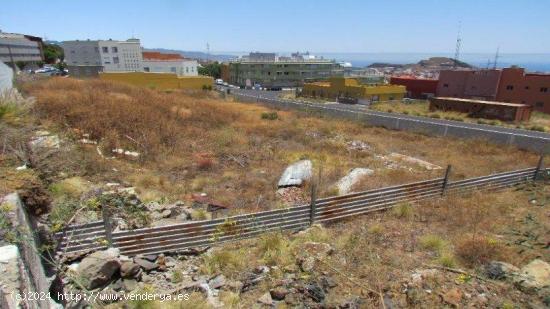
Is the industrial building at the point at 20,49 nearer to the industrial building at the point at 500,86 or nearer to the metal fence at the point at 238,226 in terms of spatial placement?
the metal fence at the point at 238,226

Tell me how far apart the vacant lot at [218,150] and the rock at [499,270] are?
→ 4.40 meters

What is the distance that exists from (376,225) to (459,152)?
12.2 metres

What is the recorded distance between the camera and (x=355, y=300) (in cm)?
451

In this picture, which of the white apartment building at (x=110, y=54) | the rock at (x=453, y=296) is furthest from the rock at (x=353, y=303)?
the white apartment building at (x=110, y=54)

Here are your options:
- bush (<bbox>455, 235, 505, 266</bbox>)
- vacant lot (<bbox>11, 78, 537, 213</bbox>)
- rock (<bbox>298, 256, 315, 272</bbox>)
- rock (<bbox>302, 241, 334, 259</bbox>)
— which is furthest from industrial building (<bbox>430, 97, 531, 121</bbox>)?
rock (<bbox>298, 256, 315, 272</bbox>)

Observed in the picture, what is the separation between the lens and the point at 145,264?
17.6 ft

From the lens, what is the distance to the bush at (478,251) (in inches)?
222

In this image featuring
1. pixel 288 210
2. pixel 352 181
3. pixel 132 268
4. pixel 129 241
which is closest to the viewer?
pixel 132 268

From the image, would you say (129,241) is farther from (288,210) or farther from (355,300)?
(355,300)

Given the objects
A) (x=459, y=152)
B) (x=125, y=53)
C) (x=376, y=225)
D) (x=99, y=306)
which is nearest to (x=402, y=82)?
(x=459, y=152)

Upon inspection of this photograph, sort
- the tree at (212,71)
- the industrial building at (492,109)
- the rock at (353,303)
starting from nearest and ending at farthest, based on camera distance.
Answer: the rock at (353,303)
the industrial building at (492,109)
the tree at (212,71)

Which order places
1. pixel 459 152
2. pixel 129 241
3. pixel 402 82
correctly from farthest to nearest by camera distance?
pixel 402 82
pixel 459 152
pixel 129 241

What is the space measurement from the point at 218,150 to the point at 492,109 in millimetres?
29857

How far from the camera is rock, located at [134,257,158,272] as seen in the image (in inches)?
209
